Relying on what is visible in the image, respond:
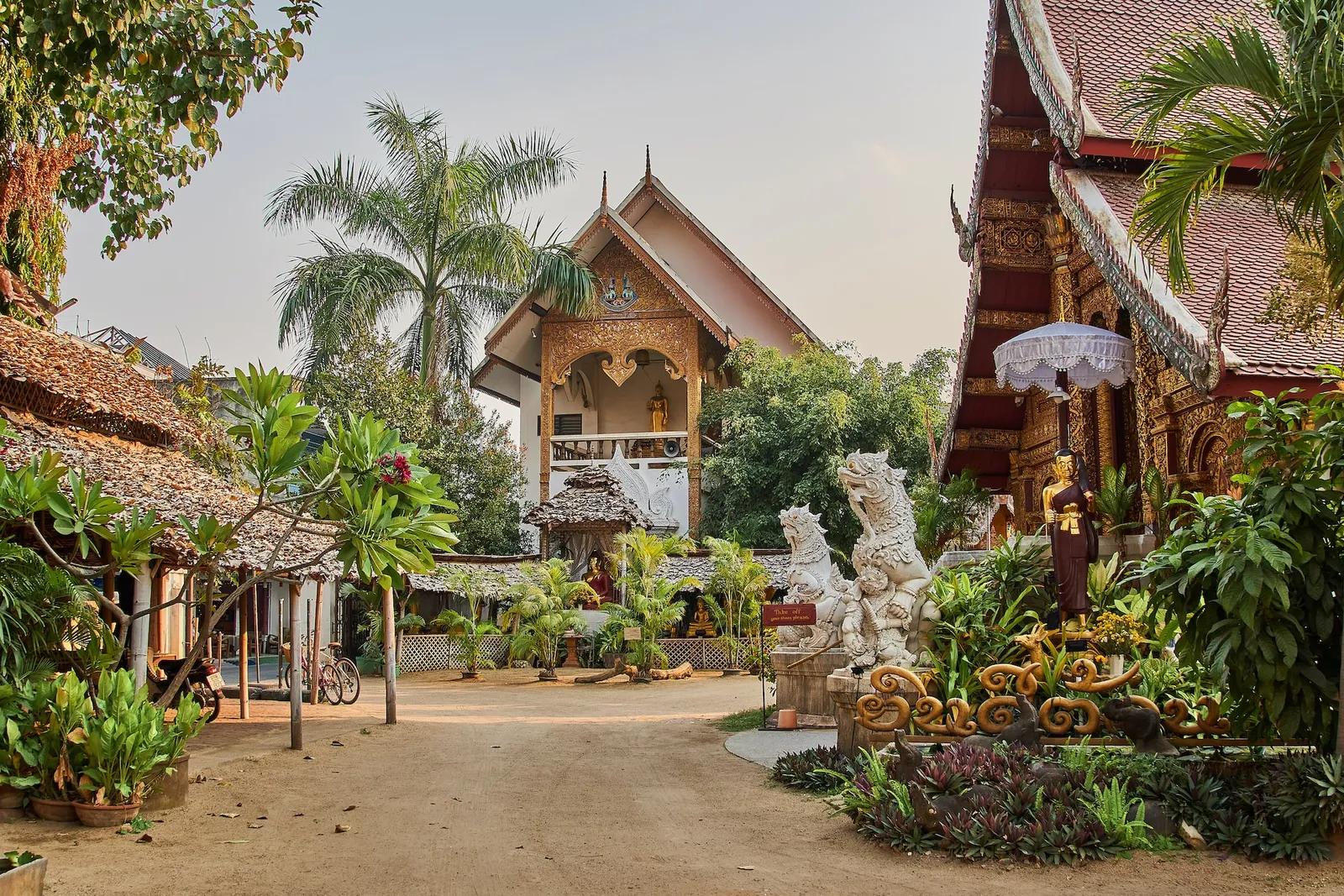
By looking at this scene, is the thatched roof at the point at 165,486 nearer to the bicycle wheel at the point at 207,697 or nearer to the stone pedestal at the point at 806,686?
the bicycle wheel at the point at 207,697

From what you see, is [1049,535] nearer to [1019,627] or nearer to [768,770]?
[1019,627]

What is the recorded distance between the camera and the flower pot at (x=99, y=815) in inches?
300

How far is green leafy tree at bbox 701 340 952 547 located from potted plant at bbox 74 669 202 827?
1581 cm

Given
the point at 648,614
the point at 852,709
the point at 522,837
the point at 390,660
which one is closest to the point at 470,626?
the point at 648,614

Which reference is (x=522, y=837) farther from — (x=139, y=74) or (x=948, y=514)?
(x=948, y=514)

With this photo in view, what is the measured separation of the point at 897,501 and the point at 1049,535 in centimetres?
141

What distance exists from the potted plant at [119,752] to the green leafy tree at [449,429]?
623 inches

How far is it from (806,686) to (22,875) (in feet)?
29.0

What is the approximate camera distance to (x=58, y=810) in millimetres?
7684

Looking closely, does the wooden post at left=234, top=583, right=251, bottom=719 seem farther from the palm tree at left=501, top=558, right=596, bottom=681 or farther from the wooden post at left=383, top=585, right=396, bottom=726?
the palm tree at left=501, top=558, right=596, bottom=681

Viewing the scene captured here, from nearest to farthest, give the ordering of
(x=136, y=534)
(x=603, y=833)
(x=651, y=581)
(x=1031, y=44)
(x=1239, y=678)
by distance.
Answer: (x=1239, y=678) < (x=603, y=833) < (x=136, y=534) < (x=1031, y=44) < (x=651, y=581)

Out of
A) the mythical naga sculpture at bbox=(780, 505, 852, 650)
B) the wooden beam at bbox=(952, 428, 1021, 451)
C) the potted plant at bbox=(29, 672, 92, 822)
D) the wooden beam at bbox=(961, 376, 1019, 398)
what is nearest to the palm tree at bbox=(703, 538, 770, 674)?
the wooden beam at bbox=(952, 428, 1021, 451)

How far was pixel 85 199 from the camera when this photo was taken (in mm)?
10211

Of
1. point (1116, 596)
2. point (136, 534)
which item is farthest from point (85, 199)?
point (1116, 596)
